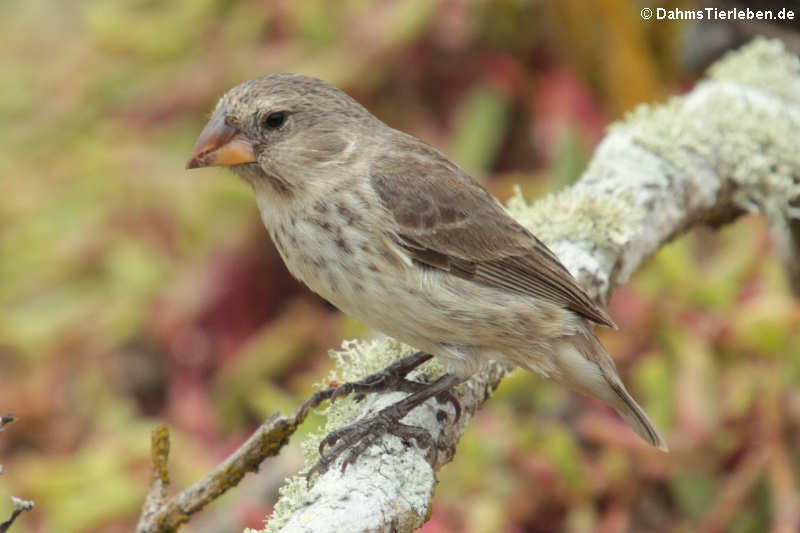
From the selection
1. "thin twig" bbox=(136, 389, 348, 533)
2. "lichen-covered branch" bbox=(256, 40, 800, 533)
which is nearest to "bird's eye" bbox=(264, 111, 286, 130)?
"lichen-covered branch" bbox=(256, 40, 800, 533)

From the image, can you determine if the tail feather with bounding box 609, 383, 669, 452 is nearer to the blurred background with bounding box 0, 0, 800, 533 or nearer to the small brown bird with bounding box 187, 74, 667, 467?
the small brown bird with bounding box 187, 74, 667, 467

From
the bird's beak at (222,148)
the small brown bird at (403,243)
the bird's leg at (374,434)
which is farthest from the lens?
the bird's beak at (222,148)

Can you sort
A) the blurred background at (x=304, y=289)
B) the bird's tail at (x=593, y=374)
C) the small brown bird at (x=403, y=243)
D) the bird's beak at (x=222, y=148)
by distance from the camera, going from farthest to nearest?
the blurred background at (x=304, y=289) < the bird's tail at (x=593, y=374) < the bird's beak at (x=222, y=148) < the small brown bird at (x=403, y=243)

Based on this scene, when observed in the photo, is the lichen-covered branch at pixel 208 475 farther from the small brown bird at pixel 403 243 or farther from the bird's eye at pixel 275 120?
the bird's eye at pixel 275 120

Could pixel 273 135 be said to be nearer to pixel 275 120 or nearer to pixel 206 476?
pixel 275 120

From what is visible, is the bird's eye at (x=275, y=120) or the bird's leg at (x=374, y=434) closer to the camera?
the bird's leg at (x=374, y=434)

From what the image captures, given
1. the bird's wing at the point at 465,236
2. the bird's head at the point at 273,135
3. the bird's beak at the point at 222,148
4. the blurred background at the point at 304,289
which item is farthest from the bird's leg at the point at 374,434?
the blurred background at the point at 304,289

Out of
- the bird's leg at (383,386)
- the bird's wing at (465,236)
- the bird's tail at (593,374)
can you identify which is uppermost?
the bird's wing at (465,236)
